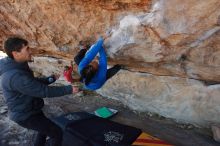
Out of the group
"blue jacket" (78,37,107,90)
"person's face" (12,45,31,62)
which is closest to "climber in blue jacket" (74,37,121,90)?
"blue jacket" (78,37,107,90)

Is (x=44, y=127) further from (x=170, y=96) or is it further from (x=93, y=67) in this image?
(x=170, y=96)

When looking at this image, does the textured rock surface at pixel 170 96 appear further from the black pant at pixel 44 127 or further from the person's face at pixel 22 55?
the person's face at pixel 22 55

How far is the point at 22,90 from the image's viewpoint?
4207mm

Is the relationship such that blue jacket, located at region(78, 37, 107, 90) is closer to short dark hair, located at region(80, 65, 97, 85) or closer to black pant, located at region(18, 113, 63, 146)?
short dark hair, located at region(80, 65, 97, 85)

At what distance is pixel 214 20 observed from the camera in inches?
174

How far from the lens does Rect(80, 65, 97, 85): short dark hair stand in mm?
4620

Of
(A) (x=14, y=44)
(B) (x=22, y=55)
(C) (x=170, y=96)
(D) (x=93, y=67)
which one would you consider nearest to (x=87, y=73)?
(D) (x=93, y=67)

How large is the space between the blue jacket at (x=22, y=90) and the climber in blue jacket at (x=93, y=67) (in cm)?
45

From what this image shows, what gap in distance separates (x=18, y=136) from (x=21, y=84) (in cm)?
208

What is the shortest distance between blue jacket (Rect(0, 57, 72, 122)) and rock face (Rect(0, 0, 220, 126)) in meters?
1.22

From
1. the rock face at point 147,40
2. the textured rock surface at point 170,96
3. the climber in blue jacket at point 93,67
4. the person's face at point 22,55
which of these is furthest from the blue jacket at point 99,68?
the textured rock surface at point 170,96

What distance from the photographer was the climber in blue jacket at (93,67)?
15.0 feet

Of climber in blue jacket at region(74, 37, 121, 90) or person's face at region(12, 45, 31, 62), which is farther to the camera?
climber in blue jacket at region(74, 37, 121, 90)

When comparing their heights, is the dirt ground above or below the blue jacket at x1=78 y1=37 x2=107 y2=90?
below
